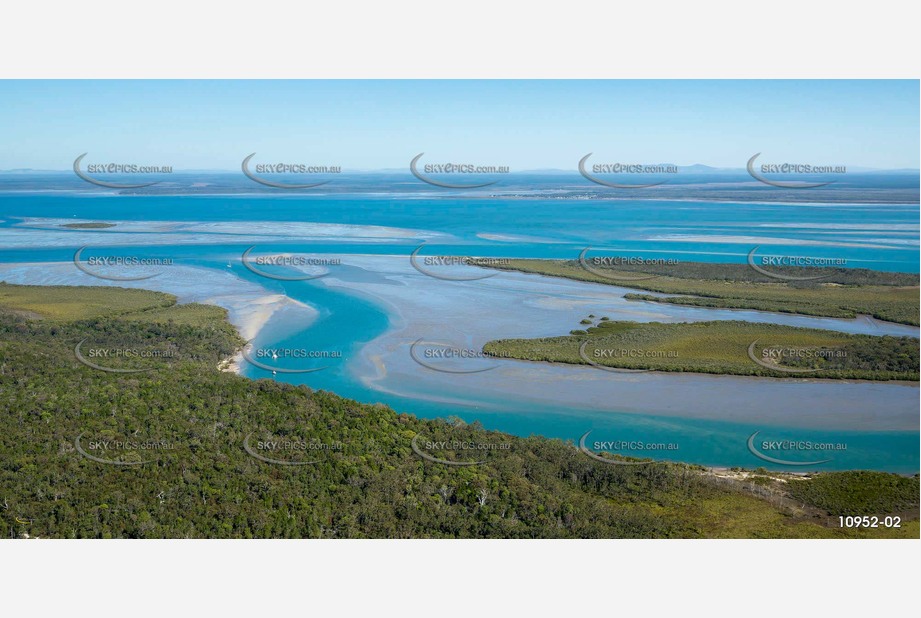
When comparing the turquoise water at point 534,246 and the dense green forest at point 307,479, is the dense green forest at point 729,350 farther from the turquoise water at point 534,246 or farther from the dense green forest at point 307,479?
the dense green forest at point 307,479

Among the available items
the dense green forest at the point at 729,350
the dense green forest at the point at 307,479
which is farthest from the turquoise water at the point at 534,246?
the dense green forest at the point at 729,350

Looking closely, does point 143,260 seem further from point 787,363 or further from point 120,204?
point 120,204

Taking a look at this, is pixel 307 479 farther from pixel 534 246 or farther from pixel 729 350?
pixel 534 246

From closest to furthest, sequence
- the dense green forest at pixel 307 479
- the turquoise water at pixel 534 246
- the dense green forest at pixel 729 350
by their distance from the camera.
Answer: the dense green forest at pixel 307 479 < the turquoise water at pixel 534 246 < the dense green forest at pixel 729 350

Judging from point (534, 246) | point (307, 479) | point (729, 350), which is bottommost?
point (307, 479)

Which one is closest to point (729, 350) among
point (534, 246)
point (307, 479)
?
point (307, 479)

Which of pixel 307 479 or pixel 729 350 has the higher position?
pixel 729 350

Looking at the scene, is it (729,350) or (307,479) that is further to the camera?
(729,350)

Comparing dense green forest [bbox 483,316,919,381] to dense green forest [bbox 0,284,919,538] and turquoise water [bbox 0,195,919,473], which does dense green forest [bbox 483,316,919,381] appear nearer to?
turquoise water [bbox 0,195,919,473]
